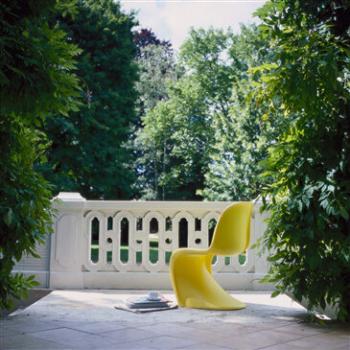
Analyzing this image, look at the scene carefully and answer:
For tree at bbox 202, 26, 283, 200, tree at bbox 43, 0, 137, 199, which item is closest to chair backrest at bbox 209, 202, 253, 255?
tree at bbox 43, 0, 137, 199

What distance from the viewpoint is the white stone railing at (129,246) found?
617 centimetres

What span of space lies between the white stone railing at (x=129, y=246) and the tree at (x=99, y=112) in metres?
8.35

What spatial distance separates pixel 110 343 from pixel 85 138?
12.4 meters

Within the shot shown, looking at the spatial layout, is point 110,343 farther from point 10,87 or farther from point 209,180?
point 209,180

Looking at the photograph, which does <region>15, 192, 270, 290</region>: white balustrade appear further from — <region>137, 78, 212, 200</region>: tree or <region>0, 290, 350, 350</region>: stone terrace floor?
<region>137, 78, 212, 200</region>: tree

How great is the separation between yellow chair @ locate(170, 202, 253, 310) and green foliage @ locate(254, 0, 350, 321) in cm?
58

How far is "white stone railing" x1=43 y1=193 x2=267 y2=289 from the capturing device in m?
6.17

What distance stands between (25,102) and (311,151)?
83.6 inches

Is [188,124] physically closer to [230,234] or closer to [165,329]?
[230,234]

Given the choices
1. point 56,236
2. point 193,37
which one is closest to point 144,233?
point 56,236

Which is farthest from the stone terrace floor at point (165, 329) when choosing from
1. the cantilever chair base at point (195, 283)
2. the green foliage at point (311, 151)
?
the green foliage at point (311, 151)

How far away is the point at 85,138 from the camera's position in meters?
15.6

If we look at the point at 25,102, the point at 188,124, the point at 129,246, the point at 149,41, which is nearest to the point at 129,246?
the point at 129,246

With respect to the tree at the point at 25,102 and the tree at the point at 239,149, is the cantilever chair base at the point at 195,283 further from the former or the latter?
the tree at the point at 239,149
